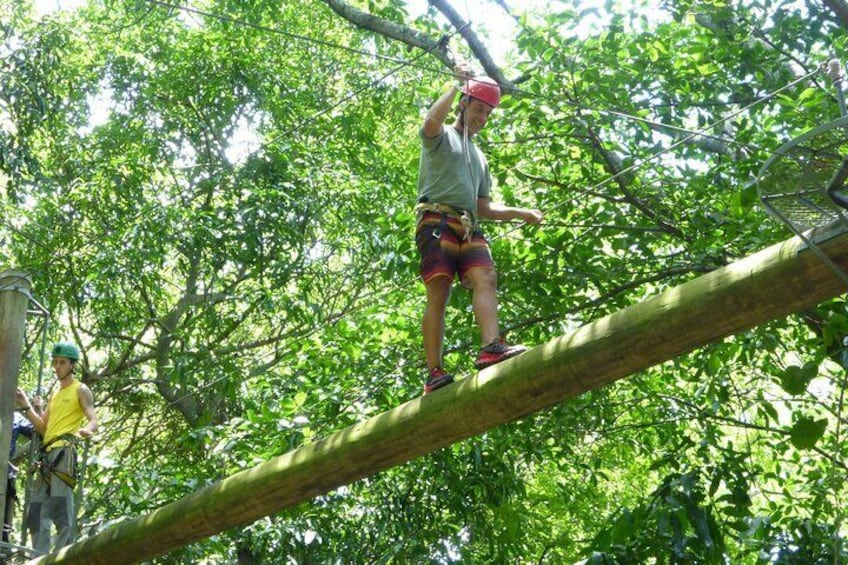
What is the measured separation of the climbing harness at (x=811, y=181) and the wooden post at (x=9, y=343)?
342cm

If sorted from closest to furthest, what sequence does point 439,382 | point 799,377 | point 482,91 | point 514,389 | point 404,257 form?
point 514,389 → point 799,377 → point 439,382 → point 482,91 → point 404,257

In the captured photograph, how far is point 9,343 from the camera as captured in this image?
16.6 ft

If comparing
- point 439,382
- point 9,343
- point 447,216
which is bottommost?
point 439,382

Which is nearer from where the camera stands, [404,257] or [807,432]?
[807,432]

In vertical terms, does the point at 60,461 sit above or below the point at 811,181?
above

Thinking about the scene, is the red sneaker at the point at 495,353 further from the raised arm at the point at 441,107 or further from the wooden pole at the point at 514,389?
the raised arm at the point at 441,107

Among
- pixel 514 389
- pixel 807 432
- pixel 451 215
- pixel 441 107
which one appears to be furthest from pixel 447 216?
pixel 807 432

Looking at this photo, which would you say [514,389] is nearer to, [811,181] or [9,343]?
[811,181]

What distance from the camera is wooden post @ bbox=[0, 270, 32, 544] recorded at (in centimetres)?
497

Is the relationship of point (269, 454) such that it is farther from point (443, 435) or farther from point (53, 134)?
point (53, 134)

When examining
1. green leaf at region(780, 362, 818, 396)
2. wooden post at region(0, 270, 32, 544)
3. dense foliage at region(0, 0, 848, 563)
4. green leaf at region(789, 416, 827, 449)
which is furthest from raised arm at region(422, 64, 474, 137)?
wooden post at region(0, 270, 32, 544)

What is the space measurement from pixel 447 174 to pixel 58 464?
260 centimetres

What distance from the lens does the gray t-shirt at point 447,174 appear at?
13.3 feet

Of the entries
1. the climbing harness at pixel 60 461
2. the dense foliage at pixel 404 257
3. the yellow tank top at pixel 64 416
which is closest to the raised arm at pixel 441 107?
the dense foliage at pixel 404 257
